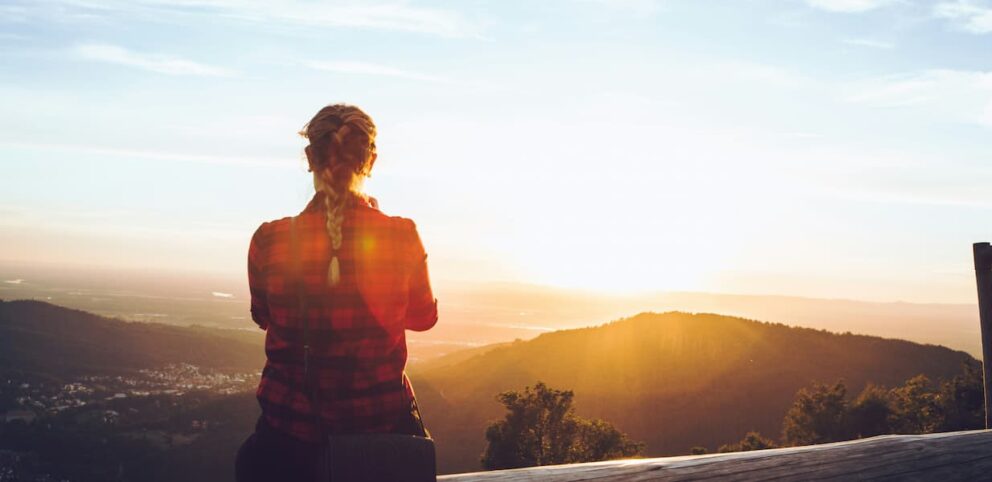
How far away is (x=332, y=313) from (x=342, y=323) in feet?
0.16

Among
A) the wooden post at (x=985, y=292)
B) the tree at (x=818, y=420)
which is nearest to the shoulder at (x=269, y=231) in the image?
the wooden post at (x=985, y=292)

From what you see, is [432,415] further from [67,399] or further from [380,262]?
[380,262]

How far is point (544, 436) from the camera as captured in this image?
78.7 ft

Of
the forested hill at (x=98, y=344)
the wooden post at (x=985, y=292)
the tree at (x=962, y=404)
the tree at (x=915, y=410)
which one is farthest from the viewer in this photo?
the forested hill at (x=98, y=344)

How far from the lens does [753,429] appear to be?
Answer: 47.0m

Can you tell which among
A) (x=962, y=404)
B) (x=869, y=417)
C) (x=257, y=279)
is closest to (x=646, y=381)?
(x=869, y=417)

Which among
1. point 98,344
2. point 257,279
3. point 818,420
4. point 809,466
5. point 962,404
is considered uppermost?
point 257,279

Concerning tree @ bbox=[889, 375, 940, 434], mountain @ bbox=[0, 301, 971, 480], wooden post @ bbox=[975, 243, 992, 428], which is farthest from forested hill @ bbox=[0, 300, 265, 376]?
wooden post @ bbox=[975, 243, 992, 428]

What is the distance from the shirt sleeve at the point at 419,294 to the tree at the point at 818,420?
28.6m

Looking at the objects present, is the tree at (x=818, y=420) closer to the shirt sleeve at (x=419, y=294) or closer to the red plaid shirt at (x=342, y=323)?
the shirt sleeve at (x=419, y=294)

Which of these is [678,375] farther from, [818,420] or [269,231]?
[269,231]

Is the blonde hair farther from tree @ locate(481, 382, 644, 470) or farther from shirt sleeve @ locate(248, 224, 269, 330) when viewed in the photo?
tree @ locate(481, 382, 644, 470)

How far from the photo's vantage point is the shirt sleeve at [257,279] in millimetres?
2582

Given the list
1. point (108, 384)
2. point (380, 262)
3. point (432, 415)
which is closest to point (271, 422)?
point (380, 262)
